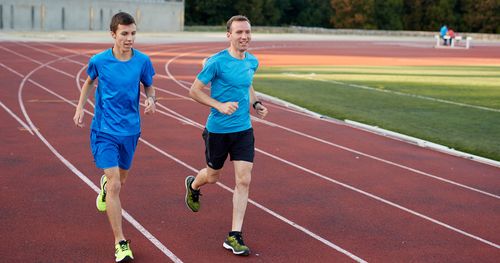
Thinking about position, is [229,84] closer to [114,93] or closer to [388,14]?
[114,93]

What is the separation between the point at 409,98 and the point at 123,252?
1400cm

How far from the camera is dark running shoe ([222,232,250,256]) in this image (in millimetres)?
6094

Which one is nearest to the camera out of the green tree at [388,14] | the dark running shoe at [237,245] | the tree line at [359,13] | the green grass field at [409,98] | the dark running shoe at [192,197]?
the dark running shoe at [237,245]

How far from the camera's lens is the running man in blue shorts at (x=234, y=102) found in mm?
6148

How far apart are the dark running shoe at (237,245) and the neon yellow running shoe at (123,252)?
0.82m

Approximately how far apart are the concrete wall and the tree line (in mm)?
11035

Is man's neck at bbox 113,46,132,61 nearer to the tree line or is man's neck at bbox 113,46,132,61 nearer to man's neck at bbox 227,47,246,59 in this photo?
man's neck at bbox 227,47,246,59

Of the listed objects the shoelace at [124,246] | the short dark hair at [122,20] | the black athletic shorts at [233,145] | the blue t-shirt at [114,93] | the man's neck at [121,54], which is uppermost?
the short dark hair at [122,20]

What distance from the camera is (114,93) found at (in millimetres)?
5953

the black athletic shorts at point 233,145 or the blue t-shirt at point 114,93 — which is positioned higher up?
the blue t-shirt at point 114,93

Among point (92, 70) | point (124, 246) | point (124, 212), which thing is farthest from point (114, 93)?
point (124, 212)

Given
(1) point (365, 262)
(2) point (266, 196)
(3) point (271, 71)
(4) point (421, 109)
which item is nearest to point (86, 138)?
(2) point (266, 196)

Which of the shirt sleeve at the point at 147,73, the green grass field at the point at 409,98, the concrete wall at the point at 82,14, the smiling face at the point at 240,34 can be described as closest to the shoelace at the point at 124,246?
the shirt sleeve at the point at 147,73

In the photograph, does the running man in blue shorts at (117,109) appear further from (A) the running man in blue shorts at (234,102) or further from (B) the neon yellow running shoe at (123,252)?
(A) the running man in blue shorts at (234,102)
